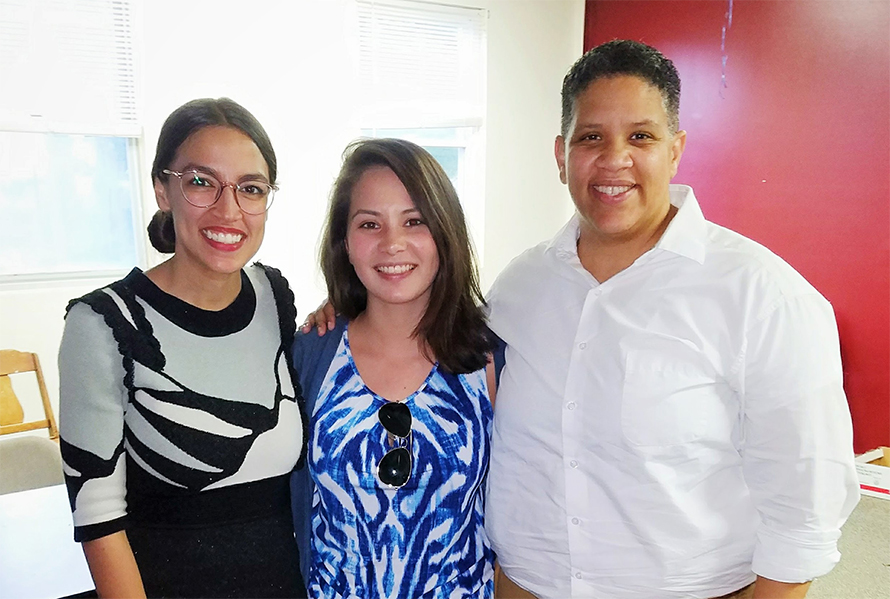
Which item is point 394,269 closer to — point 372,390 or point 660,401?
point 372,390

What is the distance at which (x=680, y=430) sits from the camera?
3.93 feet

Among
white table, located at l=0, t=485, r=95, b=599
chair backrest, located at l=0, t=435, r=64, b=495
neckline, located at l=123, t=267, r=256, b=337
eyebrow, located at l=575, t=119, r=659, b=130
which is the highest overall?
eyebrow, located at l=575, t=119, r=659, b=130

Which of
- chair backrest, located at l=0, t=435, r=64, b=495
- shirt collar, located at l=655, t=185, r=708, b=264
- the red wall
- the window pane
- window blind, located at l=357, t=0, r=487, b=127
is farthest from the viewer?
window blind, located at l=357, t=0, r=487, b=127

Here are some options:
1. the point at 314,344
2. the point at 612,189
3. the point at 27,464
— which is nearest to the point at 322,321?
the point at 314,344

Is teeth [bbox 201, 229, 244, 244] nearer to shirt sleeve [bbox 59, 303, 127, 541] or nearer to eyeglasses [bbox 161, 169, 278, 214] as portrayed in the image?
eyeglasses [bbox 161, 169, 278, 214]

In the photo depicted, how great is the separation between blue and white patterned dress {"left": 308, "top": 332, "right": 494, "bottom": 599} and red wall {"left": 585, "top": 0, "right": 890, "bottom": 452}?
2.31 m

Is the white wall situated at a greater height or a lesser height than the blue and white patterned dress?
greater

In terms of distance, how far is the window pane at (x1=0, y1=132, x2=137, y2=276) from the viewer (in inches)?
133

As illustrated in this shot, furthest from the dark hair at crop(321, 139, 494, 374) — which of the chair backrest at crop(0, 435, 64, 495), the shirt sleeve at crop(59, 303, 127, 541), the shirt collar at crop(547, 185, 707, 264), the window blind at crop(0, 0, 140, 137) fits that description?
the window blind at crop(0, 0, 140, 137)

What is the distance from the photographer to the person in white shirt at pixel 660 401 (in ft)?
3.65

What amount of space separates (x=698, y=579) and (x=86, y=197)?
12.0ft

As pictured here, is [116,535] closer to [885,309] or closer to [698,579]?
[698,579]

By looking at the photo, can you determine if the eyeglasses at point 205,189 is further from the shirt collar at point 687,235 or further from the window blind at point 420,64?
the window blind at point 420,64

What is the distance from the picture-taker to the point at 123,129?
343 centimetres
